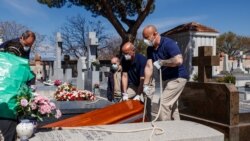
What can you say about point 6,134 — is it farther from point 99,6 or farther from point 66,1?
point 66,1

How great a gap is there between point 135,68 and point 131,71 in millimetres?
93

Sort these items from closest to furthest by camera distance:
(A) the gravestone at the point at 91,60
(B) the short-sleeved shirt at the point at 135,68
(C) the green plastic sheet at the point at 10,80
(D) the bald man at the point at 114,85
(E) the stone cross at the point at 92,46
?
(C) the green plastic sheet at the point at 10,80 < (B) the short-sleeved shirt at the point at 135,68 < (D) the bald man at the point at 114,85 < (A) the gravestone at the point at 91,60 < (E) the stone cross at the point at 92,46

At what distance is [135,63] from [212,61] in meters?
1.50

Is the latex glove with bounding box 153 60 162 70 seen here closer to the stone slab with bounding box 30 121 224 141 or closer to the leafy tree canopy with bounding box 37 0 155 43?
the stone slab with bounding box 30 121 224 141

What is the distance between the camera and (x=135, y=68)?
5.05 metres

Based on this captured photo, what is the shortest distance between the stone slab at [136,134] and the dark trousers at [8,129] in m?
0.19

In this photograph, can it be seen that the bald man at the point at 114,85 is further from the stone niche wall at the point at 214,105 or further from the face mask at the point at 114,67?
the stone niche wall at the point at 214,105

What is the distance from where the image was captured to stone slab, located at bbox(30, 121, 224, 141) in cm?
283

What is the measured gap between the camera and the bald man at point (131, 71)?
494 cm

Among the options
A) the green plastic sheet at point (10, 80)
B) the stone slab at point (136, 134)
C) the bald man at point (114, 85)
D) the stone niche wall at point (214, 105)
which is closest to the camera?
the green plastic sheet at point (10, 80)

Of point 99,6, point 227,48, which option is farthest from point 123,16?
point 227,48

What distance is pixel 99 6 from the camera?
1731 cm

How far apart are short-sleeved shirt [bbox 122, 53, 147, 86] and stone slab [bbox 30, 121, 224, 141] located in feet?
5.52

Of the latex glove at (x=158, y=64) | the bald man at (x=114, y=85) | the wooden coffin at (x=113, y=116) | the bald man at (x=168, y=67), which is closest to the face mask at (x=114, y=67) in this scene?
the bald man at (x=114, y=85)
